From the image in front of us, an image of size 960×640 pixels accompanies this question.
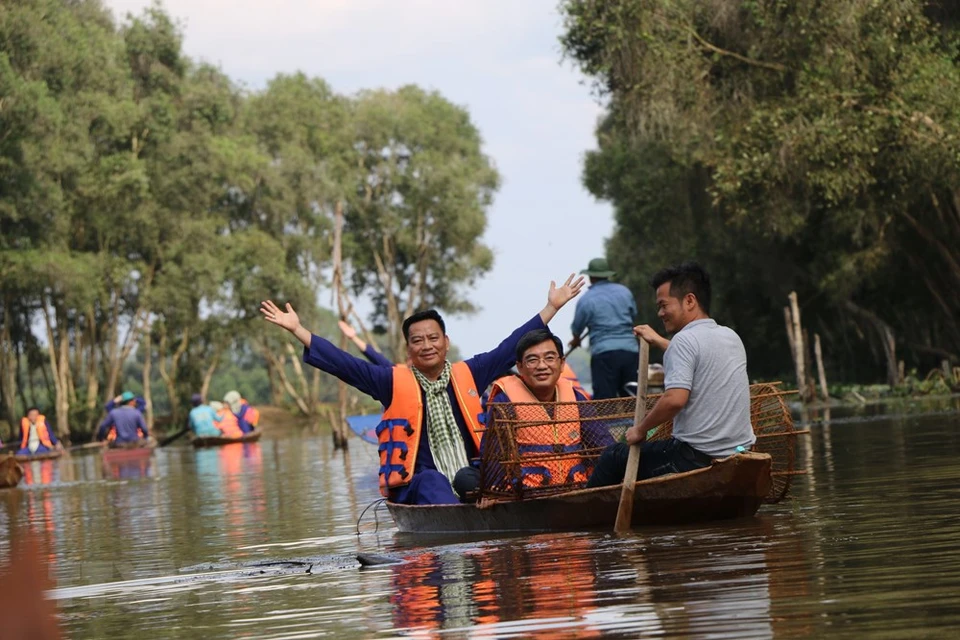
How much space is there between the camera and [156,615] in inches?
284

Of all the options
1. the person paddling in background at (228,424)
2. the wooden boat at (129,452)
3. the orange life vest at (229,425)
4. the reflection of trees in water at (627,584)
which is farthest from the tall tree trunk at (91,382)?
the reflection of trees in water at (627,584)

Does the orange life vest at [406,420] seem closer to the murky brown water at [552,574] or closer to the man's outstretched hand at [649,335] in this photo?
the murky brown water at [552,574]

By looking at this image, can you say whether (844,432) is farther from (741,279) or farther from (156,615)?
(741,279)

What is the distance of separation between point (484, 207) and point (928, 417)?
176 feet

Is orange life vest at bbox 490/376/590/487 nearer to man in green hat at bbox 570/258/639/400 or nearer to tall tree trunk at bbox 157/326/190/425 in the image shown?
man in green hat at bbox 570/258/639/400

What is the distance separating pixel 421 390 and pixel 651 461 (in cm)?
198

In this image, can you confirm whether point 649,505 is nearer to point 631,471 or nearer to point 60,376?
point 631,471

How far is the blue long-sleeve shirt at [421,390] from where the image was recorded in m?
10.5

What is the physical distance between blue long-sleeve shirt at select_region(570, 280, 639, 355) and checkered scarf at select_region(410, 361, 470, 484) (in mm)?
5603

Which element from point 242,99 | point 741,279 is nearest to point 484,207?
point 242,99

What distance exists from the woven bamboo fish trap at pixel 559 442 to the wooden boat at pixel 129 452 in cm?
2507

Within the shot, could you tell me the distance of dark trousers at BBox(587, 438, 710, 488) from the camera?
29.5 feet

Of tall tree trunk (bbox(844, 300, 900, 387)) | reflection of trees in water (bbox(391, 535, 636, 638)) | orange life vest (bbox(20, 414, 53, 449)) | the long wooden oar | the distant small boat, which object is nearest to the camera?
reflection of trees in water (bbox(391, 535, 636, 638))

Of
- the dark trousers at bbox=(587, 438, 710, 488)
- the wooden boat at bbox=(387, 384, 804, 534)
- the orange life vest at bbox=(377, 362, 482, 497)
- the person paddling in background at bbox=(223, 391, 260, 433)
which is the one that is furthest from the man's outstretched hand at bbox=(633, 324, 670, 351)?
the person paddling in background at bbox=(223, 391, 260, 433)
